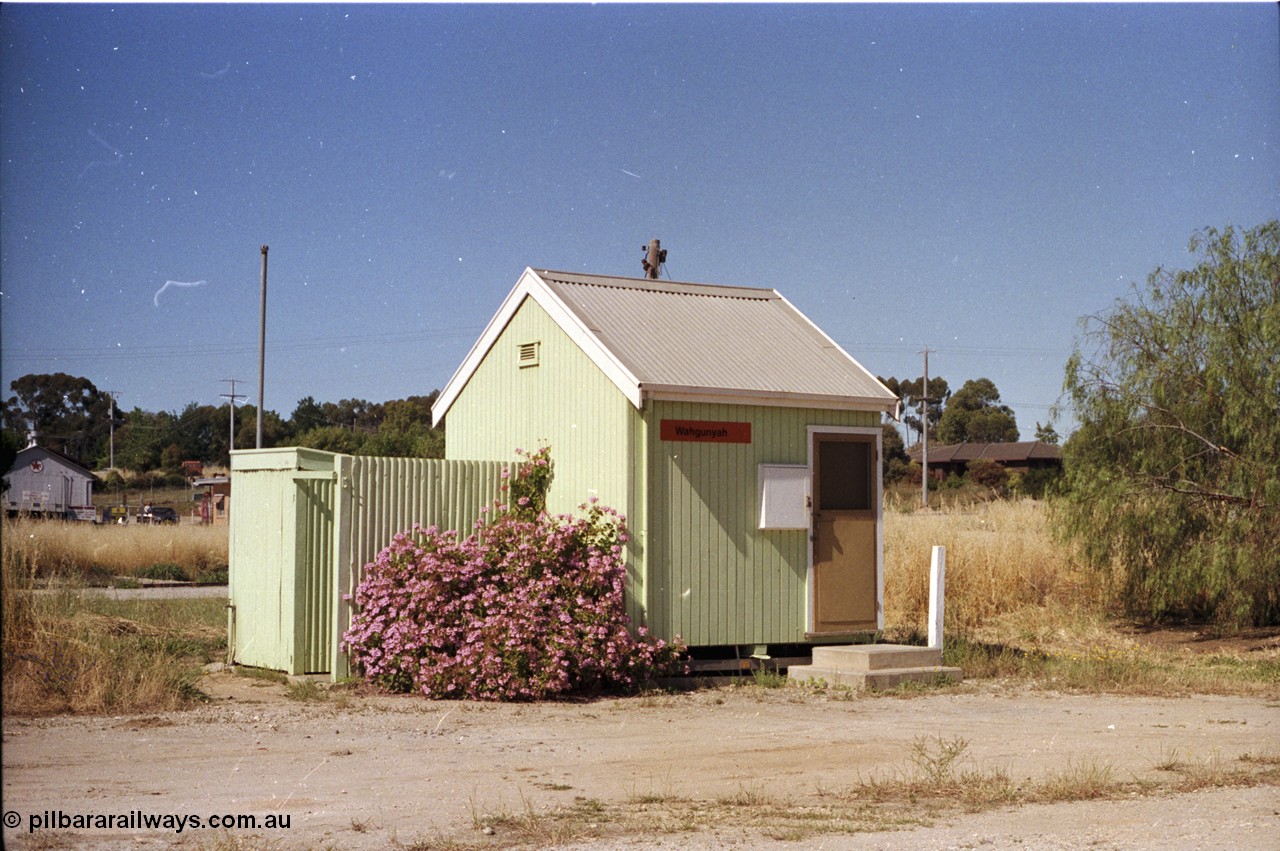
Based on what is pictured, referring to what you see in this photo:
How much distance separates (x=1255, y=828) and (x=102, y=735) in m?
7.95

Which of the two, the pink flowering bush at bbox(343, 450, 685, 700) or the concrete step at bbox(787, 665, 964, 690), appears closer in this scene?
the pink flowering bush at bbox(343, 450, 685, 700)

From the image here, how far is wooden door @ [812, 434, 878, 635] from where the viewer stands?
14.8 metres

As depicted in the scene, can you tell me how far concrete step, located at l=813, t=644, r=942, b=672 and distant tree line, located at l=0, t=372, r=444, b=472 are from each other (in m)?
29.9

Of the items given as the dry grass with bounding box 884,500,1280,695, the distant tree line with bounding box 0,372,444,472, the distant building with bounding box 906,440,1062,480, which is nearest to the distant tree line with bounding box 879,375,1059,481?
the distant building with bounding box 906,440,1062,480

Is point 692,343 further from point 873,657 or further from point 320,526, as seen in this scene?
point 320,526

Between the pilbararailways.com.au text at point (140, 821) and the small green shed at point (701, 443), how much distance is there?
6.65 meters

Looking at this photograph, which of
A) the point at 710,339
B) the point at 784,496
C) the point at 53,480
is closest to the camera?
the point at 784,496

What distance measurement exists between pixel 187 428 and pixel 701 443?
71.0 metres

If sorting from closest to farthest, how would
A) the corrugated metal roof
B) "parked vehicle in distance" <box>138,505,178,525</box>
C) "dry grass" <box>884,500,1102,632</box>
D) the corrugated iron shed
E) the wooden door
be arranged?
the corrugated iron shed
the corrugated metal roof
the wooden door
"dry grass" <box>884,500,1102,632</box>
"parked vehicle in distance" <box>138,505,178,525</box>

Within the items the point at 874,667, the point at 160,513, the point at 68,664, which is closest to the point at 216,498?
the point at 160,513

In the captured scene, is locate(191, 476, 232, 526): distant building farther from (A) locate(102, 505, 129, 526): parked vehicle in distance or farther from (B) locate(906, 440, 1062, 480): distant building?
(B) locate(906, 440, 1062, 480): distant building

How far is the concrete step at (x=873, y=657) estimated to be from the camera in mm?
14031

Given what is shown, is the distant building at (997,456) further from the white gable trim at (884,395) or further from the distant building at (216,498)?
the white gable trim at (884,395)

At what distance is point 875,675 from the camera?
1388 cm
